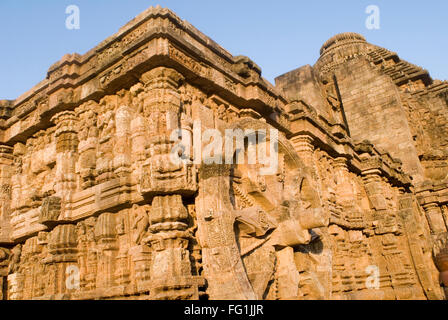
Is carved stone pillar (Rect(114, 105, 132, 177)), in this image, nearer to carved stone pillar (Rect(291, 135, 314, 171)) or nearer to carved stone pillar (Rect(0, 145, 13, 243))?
Answer: carved stone pillar (Rect(0, 145, 13, 243))

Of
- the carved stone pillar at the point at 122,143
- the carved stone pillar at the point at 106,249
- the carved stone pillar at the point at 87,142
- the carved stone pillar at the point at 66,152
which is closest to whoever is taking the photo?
the carved stone pillar at the point at 106,249

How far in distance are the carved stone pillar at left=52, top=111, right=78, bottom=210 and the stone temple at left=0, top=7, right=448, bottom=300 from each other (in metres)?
0.02

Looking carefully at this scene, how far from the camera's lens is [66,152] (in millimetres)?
6945

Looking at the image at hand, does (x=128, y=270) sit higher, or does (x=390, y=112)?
(x=390, y=112)

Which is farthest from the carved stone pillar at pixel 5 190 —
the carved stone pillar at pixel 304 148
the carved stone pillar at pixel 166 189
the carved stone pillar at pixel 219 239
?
the carved stone pillar at pixel 304 148

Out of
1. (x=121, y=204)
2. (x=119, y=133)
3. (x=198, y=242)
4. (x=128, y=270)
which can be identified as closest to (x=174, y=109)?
(x=119, y=133)

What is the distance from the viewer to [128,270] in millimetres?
5457

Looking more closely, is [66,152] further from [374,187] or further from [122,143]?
[374,187]

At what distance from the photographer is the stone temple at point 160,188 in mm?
5184

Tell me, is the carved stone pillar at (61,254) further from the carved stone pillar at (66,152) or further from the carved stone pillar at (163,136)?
the carved stone pillar at (163,136)

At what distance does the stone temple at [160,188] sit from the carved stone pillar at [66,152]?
0.02 meters

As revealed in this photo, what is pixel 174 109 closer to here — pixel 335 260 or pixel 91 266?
pixel 91 266
